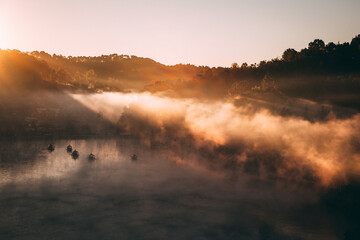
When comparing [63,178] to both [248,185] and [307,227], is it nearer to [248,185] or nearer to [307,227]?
[248,185]

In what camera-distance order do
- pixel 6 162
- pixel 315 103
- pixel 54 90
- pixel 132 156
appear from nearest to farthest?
pixel 6 162 < pixel 132 156 < pixel 315 103 < pixel 54 90

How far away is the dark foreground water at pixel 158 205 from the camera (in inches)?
1382

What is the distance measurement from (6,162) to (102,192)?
30.6m

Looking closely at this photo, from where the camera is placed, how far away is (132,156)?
73.1m

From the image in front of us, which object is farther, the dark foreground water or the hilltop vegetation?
the hilltop vegetation

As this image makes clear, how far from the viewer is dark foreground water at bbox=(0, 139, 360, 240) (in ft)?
115

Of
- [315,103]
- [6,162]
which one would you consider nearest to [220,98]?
[315,103]

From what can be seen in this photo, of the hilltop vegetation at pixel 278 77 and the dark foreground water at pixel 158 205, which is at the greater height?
the hilltop vegetation at pixel 278 77

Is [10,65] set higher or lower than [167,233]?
higher

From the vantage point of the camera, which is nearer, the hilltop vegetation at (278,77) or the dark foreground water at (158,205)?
the dark foreground water at (158,205)

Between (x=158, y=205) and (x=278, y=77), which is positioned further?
(x=278, y=77)

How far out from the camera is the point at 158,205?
42.9 m

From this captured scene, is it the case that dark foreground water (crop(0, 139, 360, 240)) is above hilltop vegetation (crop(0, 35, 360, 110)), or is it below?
below

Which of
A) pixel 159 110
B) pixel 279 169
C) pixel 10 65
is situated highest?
pixel 10 65
